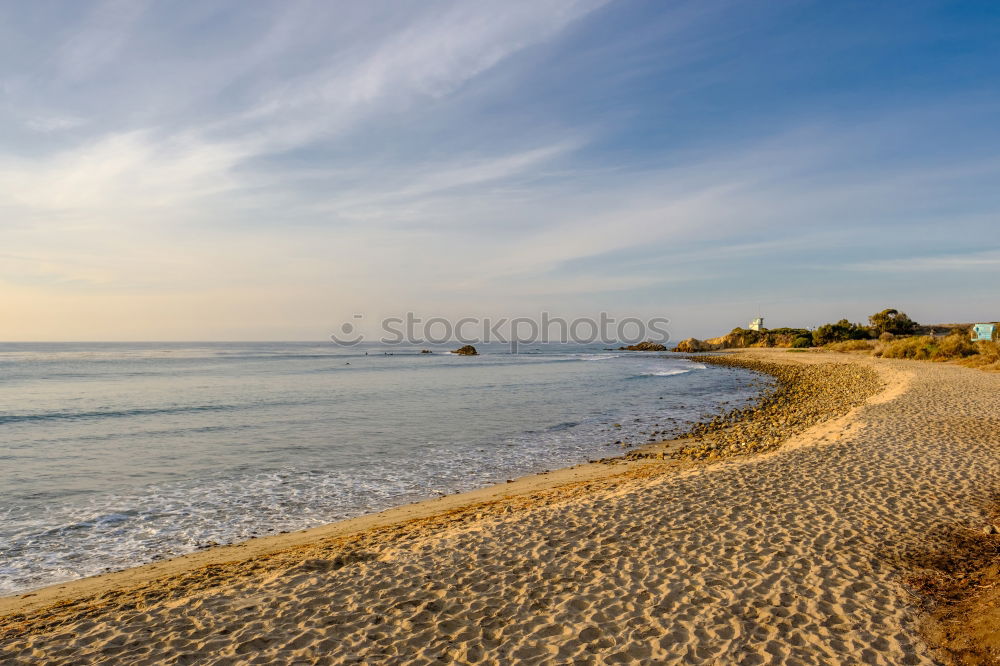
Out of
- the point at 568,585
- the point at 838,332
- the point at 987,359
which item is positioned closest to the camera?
the point at 568,585

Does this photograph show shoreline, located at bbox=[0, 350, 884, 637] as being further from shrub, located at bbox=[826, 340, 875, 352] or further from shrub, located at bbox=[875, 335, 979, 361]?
shrub, located at bbox=[826, 340, 875, 352]

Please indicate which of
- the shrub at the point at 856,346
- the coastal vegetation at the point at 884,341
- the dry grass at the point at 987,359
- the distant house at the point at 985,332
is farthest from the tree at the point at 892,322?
the dry grass at the point at 987,359

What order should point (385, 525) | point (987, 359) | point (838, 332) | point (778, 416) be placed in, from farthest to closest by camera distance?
point (838, 332) → point (987, 359) → point (778, 416) → point (385, 525)

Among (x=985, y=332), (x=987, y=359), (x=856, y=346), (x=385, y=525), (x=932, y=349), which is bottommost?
(x=385, y=525)

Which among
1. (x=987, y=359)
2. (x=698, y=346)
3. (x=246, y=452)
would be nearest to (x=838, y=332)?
(x=698, y=346)

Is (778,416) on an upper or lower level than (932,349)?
lower

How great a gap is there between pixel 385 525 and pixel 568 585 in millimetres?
4073

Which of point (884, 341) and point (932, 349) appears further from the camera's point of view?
point (884, 341)

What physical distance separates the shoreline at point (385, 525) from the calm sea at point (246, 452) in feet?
1.83

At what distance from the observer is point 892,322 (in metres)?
69.6

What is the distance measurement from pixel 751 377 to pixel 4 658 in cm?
4300

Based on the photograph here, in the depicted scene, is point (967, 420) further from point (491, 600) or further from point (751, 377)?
point (751, 377)

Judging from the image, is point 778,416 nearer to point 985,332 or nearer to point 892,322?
point 985,332

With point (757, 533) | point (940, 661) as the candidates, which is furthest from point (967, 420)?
point (940, 661)
